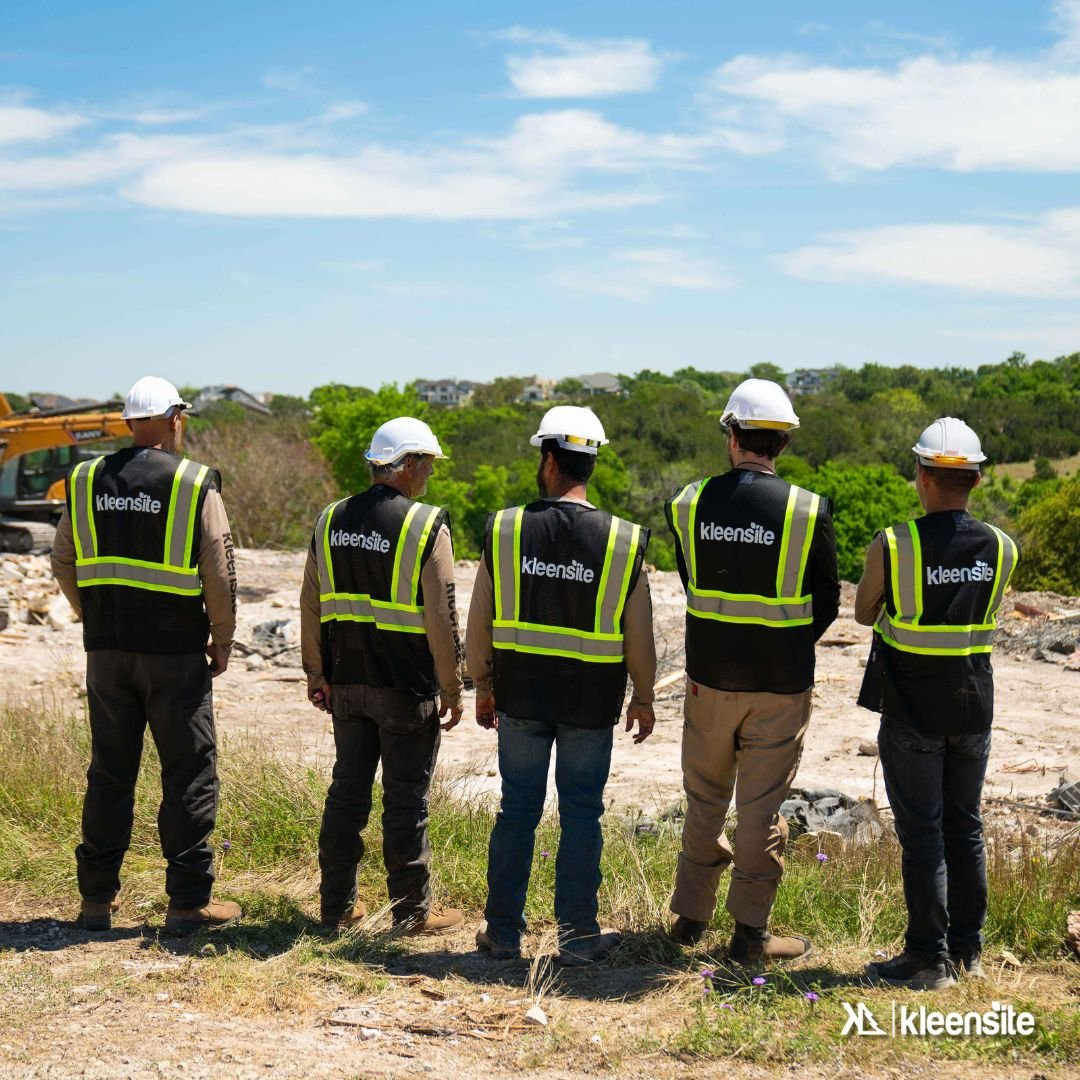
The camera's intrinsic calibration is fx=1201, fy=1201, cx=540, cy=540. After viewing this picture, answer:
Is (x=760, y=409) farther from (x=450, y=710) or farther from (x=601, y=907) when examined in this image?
(x=601, y=907)

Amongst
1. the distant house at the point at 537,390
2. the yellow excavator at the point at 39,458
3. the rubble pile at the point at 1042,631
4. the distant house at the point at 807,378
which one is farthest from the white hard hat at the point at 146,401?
the distant house at the point at 807,378

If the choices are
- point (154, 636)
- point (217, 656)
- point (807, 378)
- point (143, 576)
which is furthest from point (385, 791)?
point (807, 378)

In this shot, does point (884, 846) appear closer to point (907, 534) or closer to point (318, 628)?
point (907, 534)

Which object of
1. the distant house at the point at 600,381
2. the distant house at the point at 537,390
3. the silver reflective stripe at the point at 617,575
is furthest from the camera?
the distant house at the point at 600,381

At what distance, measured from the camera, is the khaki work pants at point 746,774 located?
180 inches

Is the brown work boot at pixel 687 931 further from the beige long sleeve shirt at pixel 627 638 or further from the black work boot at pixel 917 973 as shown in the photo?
the beige long sleeve shirt at pixel 627 638

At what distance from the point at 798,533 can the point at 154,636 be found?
262 centimetres

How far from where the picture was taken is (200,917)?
16.5ft

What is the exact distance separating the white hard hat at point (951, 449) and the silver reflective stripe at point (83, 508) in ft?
10.9

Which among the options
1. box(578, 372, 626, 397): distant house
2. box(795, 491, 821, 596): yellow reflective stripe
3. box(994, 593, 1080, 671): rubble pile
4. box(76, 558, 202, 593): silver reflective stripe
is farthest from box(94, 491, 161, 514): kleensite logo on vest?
box(578, 372, 626, 397): distant house

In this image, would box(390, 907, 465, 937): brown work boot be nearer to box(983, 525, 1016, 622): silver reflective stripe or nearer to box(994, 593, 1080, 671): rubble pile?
box(983, 525, 1016, 622): silver reflective stripe

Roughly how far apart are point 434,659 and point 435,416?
61.1m

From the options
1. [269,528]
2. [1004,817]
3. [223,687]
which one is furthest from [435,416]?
[1004,817]

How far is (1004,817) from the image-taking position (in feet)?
25.8
